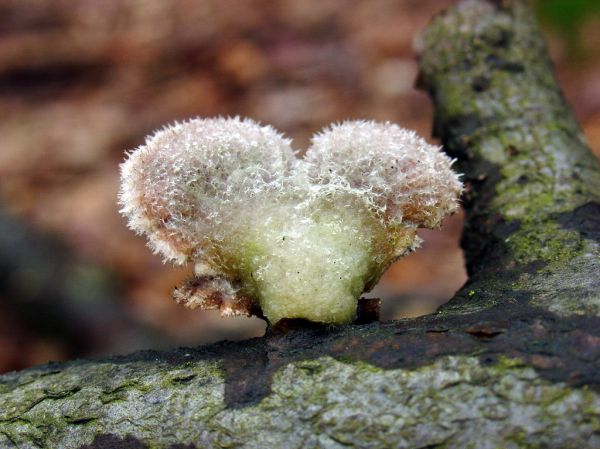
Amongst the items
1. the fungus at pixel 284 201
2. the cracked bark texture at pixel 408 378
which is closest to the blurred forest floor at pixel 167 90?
the cracked bark texture at pixel 408 378

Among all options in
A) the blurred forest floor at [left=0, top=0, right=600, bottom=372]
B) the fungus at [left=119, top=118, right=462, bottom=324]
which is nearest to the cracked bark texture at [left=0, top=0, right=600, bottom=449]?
the fungus at [left=119, top=118, right=462, bottom=324]

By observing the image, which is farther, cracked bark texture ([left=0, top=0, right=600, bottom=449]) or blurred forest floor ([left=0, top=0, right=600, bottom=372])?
blurred forest floor ([left=0, top=0, right=600, bottom=372])

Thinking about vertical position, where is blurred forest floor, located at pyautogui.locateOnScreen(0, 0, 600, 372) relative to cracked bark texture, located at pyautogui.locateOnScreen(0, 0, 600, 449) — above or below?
above

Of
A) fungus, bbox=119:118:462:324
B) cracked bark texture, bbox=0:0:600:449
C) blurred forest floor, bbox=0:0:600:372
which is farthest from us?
blurred forest floor, bbox=0:0:600:372

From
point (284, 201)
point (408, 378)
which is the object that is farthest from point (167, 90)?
point (408, 378)

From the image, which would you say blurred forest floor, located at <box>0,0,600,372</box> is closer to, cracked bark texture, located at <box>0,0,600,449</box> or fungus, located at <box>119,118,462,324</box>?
cracked bark texture, located at <box>0,0,600,449</box>
